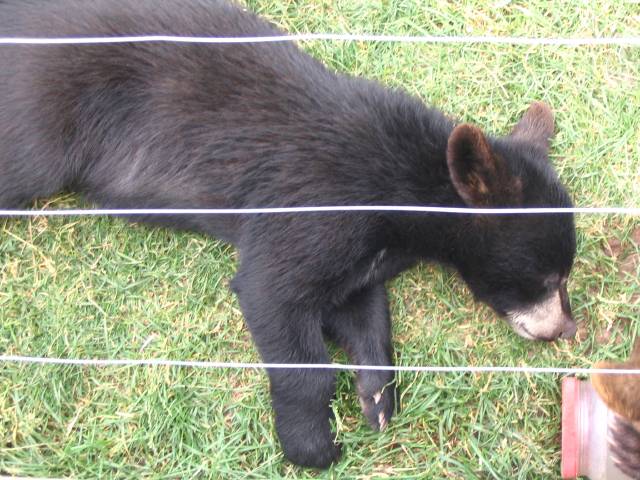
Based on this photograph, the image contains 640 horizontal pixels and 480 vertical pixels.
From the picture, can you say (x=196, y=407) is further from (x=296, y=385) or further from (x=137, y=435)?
(x=296, y=385)

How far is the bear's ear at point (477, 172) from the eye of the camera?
143 inches

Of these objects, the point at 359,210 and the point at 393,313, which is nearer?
the point at 359,210

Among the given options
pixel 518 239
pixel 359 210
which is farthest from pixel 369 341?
pixel 518 239

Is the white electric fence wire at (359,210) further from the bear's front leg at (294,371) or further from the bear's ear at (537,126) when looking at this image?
the bear's ear at (537,126)

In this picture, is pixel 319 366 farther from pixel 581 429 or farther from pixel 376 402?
pixel 581 429

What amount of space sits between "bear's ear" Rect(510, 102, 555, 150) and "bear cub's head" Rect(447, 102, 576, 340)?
0.15m

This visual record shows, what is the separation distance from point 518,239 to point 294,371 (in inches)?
50.1

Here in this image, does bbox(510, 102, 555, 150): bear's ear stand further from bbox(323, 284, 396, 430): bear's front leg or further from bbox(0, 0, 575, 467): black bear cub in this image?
bbox(323, 284, 396, 430): bear's front leg

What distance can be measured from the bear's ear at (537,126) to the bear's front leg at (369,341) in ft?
3.77

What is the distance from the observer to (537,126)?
441 cm

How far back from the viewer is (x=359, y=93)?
4.11 metres

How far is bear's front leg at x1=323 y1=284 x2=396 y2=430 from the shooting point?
4160 mm

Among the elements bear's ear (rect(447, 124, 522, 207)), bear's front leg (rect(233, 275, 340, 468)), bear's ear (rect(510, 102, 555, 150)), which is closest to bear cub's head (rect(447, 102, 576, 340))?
bear's ear (rect(447, 124, 522, 207))

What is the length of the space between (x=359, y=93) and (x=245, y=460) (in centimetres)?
200
